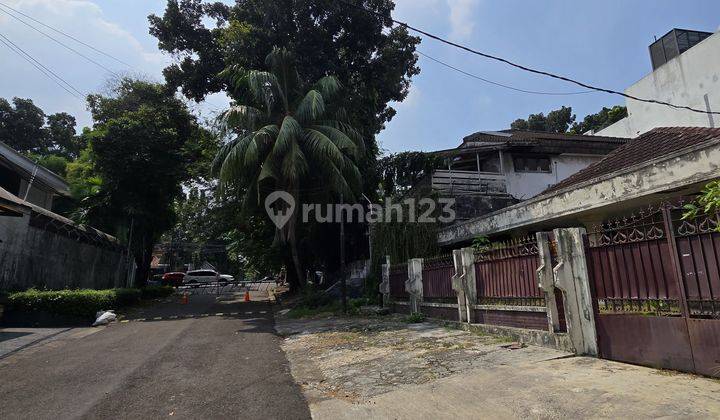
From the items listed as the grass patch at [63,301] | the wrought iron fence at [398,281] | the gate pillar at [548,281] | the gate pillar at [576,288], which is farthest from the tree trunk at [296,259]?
the gate pillar at [576,288]

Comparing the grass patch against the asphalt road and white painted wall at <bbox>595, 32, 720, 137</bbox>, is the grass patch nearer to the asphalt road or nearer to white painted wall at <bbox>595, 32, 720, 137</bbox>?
the asphalt road

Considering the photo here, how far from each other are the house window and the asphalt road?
14174mm

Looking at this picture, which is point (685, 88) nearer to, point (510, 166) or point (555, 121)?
point (510, 166)

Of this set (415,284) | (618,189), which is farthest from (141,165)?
(618,189)

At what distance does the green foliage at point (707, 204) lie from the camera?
4.23 meters

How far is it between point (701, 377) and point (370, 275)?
40.2 ft

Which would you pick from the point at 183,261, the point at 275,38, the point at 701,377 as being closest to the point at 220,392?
the point at 701,377

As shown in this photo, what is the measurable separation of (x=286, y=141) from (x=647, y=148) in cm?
1101

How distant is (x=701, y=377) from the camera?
4.36 meters

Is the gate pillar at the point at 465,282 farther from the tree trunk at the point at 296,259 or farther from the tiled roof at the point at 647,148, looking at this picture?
the tree trunk at the point at 296,259

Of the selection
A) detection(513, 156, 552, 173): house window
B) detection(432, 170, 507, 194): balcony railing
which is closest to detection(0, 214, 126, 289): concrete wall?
detection(432, 170, 507, 194): balcony railing

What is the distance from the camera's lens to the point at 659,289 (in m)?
4.91

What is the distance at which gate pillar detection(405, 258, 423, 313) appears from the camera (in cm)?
1123

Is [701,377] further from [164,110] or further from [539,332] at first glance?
[164,110]
